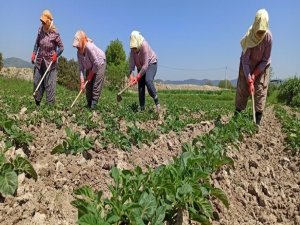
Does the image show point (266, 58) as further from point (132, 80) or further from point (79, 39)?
point (79, 39)

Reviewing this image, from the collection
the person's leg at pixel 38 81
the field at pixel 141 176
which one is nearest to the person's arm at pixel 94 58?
the person's leg at pixel 38 81

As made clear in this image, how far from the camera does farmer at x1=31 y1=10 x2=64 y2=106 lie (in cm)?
757

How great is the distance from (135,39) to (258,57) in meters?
2.23

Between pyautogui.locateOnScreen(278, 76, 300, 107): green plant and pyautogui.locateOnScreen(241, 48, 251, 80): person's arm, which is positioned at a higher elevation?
pyautogui.locateOnScreen(241, 48, 251, 80): person's arm

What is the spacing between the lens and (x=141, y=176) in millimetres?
2721

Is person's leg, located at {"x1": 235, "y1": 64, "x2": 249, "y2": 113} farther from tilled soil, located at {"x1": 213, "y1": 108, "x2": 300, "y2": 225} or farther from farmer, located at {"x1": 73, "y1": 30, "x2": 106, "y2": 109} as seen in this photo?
farmer, located at {"x1": 73, "y1": 30, "x2": 106, "y2": 109}

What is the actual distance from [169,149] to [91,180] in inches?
72.4

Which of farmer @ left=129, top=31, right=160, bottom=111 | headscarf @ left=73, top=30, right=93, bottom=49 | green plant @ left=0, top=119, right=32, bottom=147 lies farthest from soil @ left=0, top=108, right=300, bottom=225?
farmer @ left=129, top=31, right=160, bottom=111

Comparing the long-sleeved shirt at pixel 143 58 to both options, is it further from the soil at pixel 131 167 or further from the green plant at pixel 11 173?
the green plant at pixel 11 173

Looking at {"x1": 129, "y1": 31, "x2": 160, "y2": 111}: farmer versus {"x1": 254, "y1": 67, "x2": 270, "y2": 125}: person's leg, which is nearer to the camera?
{"x1": 254, "y1": 67, "x2": 270, "y2": 125}: person's leg

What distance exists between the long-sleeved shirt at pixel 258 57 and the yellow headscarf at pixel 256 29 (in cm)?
8

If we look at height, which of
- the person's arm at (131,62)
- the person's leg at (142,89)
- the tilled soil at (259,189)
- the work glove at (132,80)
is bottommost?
the tilled soil at (259,189)

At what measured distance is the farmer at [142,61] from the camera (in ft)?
25.4

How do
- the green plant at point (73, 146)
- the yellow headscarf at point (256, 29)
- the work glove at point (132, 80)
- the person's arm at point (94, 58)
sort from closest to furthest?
the green plant at point (73, 146) < the yellow headscarf at point (256, 29) < the person's arm at point (94, 58) < the work glove at point (132, 80)
